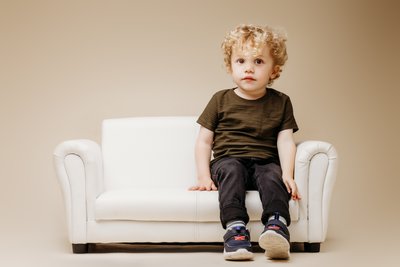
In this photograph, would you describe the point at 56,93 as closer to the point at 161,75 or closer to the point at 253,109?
the point at 161,75

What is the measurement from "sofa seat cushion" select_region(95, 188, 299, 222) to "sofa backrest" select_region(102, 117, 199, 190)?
0.50 meters

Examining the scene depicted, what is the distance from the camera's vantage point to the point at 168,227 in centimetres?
351

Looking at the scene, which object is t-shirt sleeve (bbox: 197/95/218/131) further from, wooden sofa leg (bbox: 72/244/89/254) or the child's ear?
wooden sofa leg (bbox: 72/244/89/254)

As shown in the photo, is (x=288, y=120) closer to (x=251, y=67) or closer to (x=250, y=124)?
(x=250, y=124)

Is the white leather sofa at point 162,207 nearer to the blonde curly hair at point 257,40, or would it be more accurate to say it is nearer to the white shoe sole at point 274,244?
the white shoe sole at point 274,244

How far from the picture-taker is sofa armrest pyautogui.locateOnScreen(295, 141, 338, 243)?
352 cm

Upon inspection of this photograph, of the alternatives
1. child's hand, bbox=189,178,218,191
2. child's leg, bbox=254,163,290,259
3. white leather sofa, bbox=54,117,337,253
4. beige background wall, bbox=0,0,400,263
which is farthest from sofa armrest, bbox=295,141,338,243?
beige background wall, bbox=0,0,400,263

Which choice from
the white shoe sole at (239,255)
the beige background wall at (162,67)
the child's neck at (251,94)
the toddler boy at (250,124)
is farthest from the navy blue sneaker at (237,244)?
the beige background wall at (162,67)

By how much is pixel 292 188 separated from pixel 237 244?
1.29ft

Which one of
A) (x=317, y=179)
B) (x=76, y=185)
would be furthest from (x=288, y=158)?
(x=76, y=185)

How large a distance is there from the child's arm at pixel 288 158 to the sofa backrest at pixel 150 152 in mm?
532

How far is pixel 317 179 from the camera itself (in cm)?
352

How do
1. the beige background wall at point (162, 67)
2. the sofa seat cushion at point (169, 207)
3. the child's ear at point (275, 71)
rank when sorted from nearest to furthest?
the sofa seat cushion at point (169, 207) < the child's ear at point (275, 71) < the beige background wall at point (162, 67)

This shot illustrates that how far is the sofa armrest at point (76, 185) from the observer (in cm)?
354
